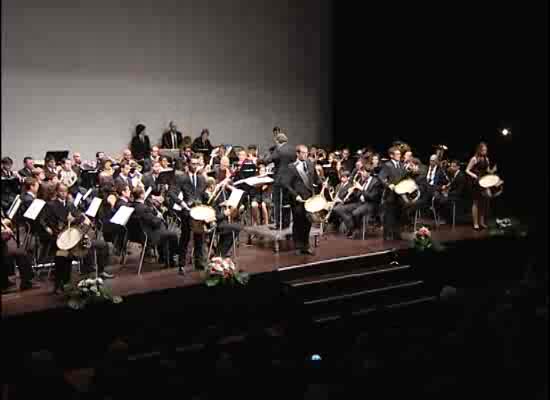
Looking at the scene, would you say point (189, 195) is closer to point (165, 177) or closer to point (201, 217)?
point (201, 217)

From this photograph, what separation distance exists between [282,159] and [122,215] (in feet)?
8.60

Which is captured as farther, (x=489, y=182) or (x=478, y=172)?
(x=478, y=172)

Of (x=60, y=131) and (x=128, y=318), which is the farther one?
(x=60, y=131)

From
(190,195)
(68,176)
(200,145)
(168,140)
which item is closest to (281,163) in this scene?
(190,195)

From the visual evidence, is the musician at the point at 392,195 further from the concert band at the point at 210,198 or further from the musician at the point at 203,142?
the musician at the point at 203,142

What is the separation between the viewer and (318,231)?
433 inches

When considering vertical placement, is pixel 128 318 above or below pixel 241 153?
below

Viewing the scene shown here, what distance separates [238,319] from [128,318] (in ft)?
4.74

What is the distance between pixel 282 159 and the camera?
34.3ft

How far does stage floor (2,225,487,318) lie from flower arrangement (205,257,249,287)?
21cm

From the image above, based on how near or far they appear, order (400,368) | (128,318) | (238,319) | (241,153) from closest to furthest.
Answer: (400,368)
(128,318)
(238,319)
(241,153)

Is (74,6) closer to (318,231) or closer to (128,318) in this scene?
(318,231)

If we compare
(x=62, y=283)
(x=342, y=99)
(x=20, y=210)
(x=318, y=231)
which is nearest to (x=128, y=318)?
(x=62, y=283)

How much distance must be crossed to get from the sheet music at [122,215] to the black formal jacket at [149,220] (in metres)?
0.26
